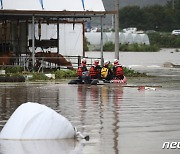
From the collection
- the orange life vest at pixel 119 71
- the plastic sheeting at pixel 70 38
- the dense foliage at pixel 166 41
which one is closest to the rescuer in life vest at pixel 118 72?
the orange life vest at pixel 119 71

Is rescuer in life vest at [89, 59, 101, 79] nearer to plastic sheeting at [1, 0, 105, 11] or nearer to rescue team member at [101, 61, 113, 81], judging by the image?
rescue team member at [101, 61, 113, 81]

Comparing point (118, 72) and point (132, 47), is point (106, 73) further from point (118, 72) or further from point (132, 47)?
point (132, 47)

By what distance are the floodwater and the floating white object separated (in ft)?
0.74

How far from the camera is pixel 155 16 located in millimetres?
173125

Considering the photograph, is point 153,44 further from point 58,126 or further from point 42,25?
point 58,126

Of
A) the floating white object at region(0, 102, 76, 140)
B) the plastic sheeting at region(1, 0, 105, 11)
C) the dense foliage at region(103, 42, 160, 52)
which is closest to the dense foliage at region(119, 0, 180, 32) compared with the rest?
the dense foliage at region(103, 42, 160, 52)

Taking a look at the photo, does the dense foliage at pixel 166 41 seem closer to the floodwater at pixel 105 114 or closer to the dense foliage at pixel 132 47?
the dense foliage at pixel 132 47

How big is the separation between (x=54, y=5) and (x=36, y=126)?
29630 millimetres

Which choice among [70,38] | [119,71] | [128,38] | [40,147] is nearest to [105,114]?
[40,147]

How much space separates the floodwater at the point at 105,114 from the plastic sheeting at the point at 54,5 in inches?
362

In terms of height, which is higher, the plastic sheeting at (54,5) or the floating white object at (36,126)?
the plastic sheeting at (54,5)

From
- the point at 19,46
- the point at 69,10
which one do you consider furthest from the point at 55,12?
the point at 19,46

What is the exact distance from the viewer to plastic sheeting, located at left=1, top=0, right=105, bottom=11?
143 ft

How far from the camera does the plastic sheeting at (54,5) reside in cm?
4359
